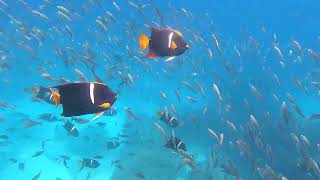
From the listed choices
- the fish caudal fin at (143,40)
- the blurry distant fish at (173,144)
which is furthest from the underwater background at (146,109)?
the fish caudal fin at (143,40)

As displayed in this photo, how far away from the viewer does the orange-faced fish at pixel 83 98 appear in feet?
11.5

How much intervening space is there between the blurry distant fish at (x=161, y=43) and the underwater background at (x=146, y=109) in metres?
4.36

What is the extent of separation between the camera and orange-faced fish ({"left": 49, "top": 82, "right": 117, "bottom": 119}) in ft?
11.5

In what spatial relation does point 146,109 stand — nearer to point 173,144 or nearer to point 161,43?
point 173,144

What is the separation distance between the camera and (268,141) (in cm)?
1683

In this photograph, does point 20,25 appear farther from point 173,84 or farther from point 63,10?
point 173,84

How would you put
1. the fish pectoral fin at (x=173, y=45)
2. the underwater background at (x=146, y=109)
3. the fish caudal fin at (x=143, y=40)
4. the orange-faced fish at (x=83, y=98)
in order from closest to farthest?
the orange-faced fish at (x=83, y=98)
the fish caudal fin at (x=143, y=40)
the fish pectoral fin at (x=173, y=45)
the underwater background at (x=146, y=109)

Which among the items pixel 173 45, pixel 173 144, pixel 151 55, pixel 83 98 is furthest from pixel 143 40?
Result: pixel 173 144

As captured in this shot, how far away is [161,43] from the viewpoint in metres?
4.68

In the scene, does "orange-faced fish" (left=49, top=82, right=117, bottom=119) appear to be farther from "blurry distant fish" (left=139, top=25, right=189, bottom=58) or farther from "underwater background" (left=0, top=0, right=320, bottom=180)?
"underwater background" (left=0, top=0, right=320, bottom=180)

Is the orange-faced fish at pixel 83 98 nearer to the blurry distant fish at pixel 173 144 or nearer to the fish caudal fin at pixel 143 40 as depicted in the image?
the fish caudal fin at pixel 143 40

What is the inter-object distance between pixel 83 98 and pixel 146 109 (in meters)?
20.9

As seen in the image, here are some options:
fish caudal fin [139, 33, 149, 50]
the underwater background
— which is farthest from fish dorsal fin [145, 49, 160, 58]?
the underwater background

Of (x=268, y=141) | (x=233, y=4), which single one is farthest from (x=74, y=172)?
(x=233, y=4)
